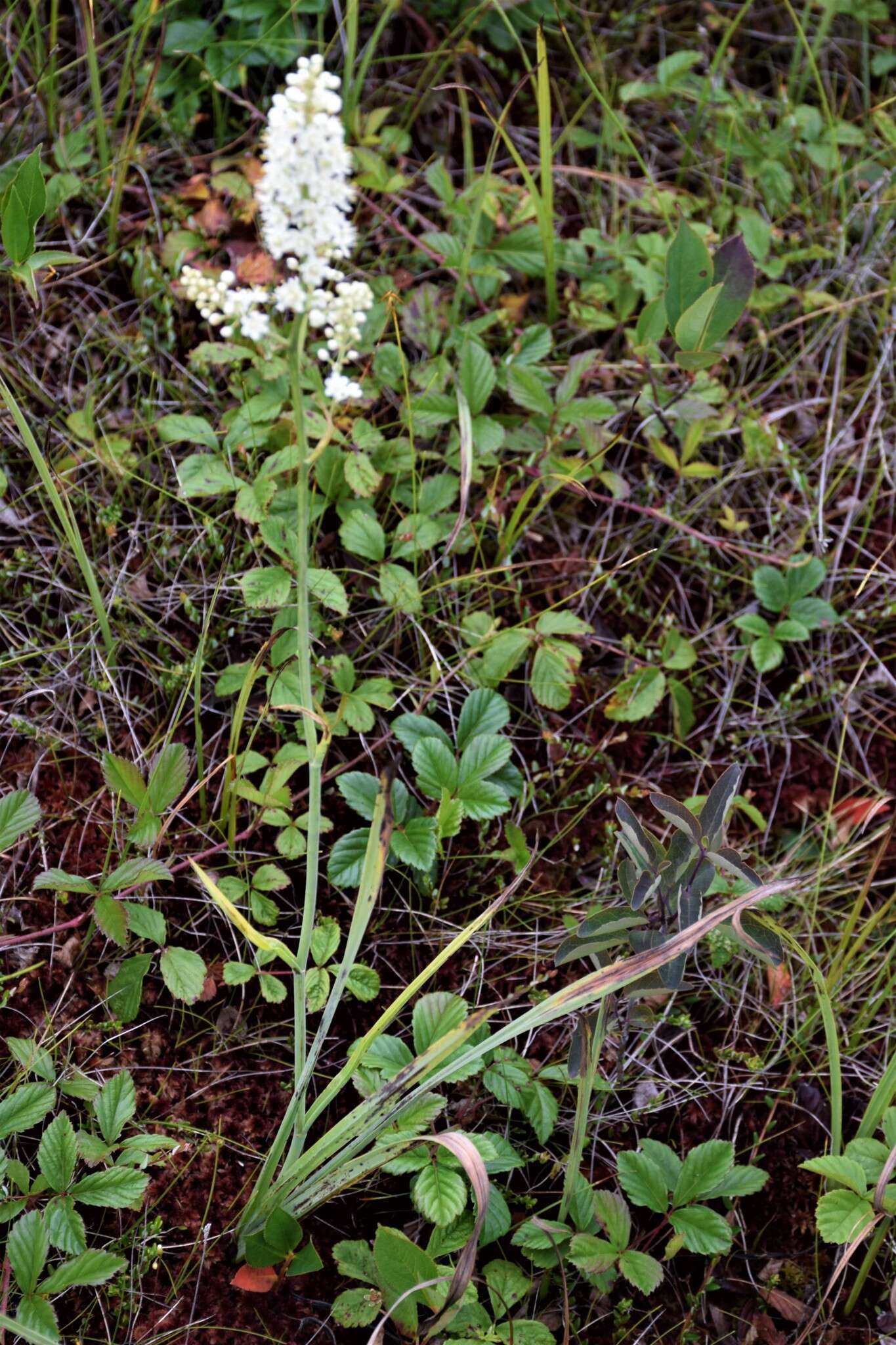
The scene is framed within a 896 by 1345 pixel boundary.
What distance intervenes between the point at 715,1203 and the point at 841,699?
1.05 m

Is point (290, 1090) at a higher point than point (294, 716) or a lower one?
lower

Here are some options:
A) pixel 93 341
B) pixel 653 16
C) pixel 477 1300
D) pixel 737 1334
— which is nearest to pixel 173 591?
pixel 93 341

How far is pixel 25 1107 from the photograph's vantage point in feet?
4.88

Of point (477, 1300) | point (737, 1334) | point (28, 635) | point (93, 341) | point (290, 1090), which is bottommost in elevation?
point (737, 1334)

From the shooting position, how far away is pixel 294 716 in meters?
1.97

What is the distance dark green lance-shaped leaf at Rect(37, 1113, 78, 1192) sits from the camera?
4.76 ft

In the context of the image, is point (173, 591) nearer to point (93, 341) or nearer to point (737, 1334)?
point (93, 341)

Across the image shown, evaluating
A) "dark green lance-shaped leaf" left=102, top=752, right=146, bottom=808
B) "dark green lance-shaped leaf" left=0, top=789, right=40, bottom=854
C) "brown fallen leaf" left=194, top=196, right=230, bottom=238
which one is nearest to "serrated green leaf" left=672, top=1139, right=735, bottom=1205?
"dark green lance-shaped leaf" left=102, top=752, right=146, bottom=808

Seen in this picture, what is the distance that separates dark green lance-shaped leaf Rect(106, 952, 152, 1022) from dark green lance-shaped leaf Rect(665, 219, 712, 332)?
59.1 inches

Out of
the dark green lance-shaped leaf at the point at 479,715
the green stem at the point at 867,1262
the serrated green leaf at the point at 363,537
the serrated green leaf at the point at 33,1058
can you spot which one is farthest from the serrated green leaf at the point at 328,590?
the green stem at the point at 867,1262

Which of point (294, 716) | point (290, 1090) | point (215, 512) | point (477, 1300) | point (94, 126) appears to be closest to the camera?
point (477, 1300)

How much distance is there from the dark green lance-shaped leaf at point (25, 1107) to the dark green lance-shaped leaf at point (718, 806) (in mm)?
1017

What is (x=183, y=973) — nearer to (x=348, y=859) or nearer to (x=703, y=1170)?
(x=348, y=859)

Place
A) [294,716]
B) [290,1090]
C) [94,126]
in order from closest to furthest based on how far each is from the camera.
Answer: [290,1090], [294,716], [94,126]
